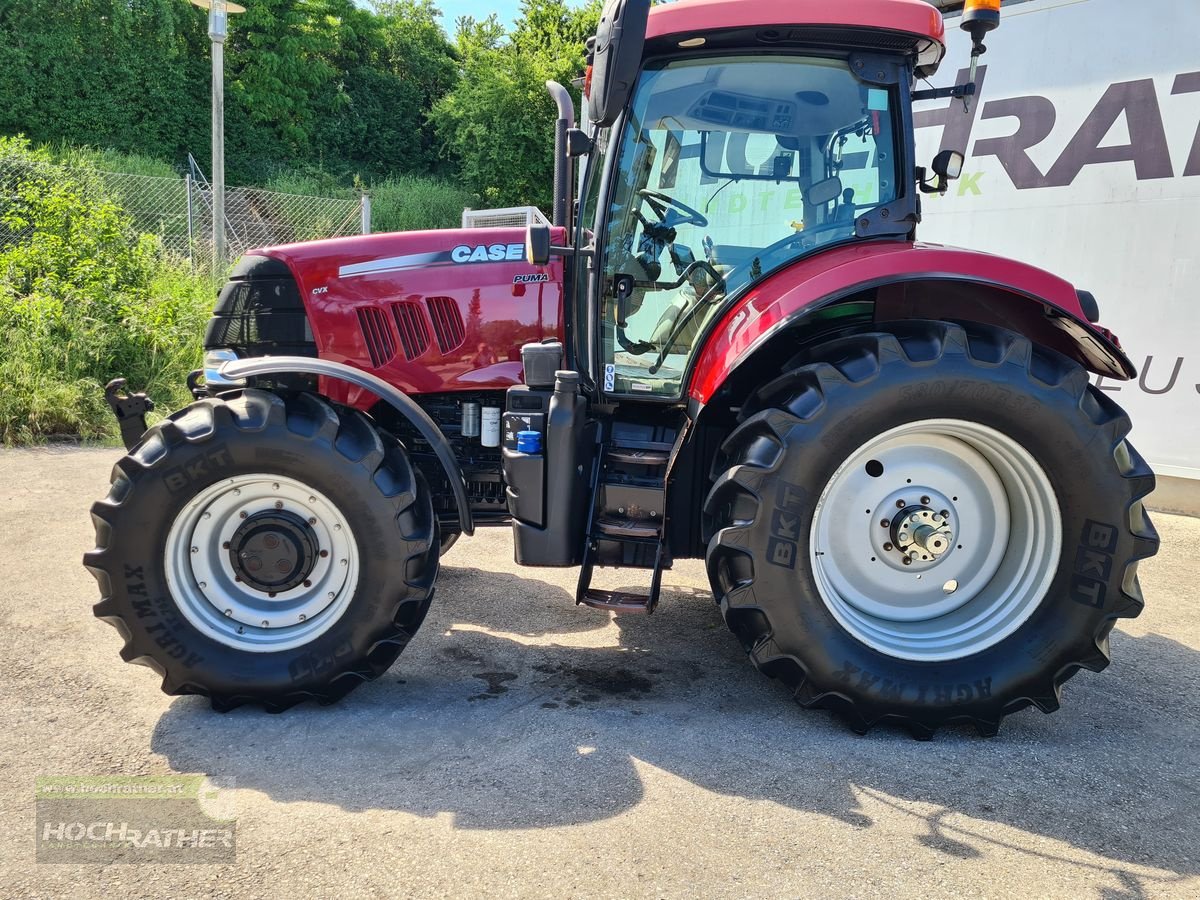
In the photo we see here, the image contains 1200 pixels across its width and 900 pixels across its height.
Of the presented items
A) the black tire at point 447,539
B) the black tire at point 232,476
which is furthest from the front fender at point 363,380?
the black tire at point 447,539

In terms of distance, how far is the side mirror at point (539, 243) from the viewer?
3291mm

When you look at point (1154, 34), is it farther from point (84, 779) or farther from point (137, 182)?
point (137, 182)

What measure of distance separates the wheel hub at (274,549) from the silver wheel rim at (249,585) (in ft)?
0.04

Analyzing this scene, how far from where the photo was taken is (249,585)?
10.4 ft

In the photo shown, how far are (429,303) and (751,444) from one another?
1.54 m

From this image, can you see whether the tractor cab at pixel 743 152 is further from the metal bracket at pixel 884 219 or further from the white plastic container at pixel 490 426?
the white plastic container at pixel 490 426

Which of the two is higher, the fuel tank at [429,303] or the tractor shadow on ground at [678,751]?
the fuel tank at [429,303]

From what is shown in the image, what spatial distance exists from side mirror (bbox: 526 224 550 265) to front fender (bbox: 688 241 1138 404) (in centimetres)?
68

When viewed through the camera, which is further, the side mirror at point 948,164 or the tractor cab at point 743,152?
the side mirror at point 948,164

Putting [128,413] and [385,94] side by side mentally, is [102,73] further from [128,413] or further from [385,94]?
[128,413]

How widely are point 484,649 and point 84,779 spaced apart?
149 cm

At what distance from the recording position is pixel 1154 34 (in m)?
5.91

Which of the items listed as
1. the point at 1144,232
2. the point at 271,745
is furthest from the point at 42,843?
the point at 1144,232

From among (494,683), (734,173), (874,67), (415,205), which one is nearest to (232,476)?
(494,683)
